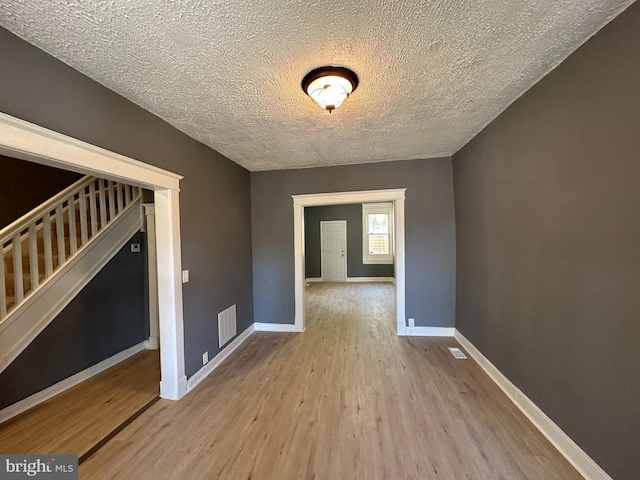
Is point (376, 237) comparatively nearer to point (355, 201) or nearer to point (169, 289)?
point (355, 201)

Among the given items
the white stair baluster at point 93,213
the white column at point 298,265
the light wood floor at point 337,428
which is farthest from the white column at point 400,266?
the white stair baluster at point 93,213

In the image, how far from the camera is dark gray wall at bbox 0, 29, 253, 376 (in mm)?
1291

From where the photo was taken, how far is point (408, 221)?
3561 millimetres

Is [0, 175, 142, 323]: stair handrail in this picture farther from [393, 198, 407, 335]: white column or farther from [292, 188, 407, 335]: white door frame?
[393, 198, 407, 335]: white column

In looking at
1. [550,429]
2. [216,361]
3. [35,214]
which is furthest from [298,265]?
[550,429]

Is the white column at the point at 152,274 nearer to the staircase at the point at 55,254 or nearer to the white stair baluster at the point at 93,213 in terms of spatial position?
the staircase at the point at 55,254

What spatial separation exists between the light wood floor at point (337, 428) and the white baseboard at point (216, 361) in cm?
8

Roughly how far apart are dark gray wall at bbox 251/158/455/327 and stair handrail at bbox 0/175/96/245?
6.66ft

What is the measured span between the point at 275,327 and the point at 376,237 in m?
5.25

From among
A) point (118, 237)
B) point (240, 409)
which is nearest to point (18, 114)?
point (118, 237)

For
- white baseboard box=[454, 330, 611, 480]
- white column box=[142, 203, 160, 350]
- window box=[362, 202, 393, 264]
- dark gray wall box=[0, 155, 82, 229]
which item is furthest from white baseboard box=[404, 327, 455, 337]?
dark gray wall box=[0, 155, 82, 229]

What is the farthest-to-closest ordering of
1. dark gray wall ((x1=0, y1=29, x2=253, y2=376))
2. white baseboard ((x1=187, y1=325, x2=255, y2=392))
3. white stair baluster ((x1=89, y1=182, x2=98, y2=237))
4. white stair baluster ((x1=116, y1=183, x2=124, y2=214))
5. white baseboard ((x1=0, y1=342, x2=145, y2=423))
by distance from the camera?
white stair baluster ((x1=116, y1=183, x2=124, y2=214)) → white stair baluster ((x1=89, y1=182, x2=98, y2=237)) → white baseboard ((x1=187, y1=325, x2=255, y2=392)) → white baseboard ((x1=0, y1=342, x2=145, y2=423)) → dark gray wall ((x1=0, y1=29, x2=253, y2=376))

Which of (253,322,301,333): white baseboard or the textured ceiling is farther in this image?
(253,322,301,333): white baseboard

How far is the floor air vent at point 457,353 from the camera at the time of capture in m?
2.90
